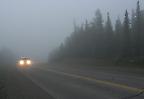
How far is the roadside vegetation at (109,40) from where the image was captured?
78062mm

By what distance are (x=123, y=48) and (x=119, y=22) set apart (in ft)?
142

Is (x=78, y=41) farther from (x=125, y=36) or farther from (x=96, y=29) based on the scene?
(x=125, y=36)

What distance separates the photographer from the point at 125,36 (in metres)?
82.6

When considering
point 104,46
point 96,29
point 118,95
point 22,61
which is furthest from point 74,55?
point 118,95

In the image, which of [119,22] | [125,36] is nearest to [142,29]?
[125,36]

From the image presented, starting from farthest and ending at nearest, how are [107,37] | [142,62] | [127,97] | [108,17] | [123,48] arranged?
1. [108,17]
2. [107,37]
3. [123,48]
4. [142,62]
5. [127,97]

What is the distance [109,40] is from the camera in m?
93.2

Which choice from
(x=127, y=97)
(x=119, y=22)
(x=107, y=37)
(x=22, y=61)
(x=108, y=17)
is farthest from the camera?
(x=119, y=22)

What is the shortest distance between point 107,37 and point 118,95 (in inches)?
3138

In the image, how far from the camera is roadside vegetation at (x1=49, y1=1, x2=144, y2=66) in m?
78.1

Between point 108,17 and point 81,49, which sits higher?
point 108,17

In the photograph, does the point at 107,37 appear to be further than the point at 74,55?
No

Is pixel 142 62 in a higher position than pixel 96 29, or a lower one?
lower

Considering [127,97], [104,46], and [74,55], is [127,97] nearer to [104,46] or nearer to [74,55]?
[104,46]
